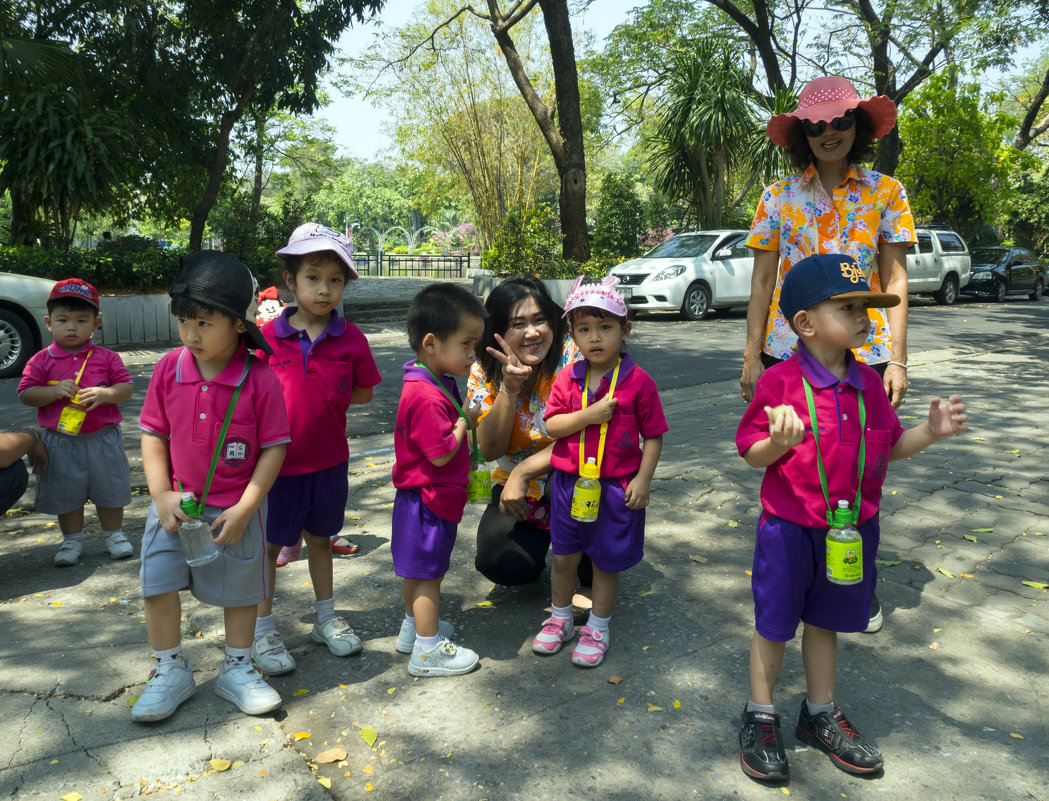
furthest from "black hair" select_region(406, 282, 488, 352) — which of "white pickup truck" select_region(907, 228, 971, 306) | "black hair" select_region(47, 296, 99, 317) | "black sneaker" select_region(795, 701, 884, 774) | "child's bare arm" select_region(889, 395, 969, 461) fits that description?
"white pickup truck" select_region(907, 228, 971, 306)

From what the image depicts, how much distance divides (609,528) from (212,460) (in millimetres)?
1432

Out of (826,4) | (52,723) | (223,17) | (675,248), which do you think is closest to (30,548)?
(52,723)

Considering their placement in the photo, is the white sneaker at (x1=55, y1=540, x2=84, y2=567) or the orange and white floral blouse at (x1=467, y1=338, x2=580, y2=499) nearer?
the orange and white floral blouse at (x1=467, y1=338, x2=580, y2=499)

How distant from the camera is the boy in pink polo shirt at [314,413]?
323cm

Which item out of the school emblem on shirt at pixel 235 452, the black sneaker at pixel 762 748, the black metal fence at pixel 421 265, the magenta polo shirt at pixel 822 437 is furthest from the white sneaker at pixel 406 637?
the black metal fence at pixel 421 265

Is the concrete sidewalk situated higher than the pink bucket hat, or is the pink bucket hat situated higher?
the pink bucket hat

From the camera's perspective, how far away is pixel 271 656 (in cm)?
312

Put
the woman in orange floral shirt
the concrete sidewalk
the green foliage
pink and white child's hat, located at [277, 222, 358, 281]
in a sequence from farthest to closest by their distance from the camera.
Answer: the green foliage < the woman in orange floral shirt < pink and white child's hat, located at [277, 222, 358, 281] < the concrete sidewalk

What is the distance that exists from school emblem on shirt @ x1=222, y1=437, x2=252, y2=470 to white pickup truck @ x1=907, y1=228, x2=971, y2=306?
20494 mm

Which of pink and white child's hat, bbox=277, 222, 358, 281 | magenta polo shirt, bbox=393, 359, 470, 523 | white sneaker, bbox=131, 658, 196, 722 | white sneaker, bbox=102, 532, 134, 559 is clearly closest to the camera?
white sneaker, bbox=131, 658, 196, 722

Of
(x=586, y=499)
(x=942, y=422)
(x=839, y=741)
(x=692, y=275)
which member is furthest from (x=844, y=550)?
(x=692, y=275)

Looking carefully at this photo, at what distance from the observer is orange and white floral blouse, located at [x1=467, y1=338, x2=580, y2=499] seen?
3.63 m

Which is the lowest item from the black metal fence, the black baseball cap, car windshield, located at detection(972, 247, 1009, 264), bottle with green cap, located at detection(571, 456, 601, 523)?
bottle with green cap, located at detection(571, 456, 601, 523)

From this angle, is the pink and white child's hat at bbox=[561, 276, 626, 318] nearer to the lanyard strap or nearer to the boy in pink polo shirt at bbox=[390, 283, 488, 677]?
the lanyard strap
